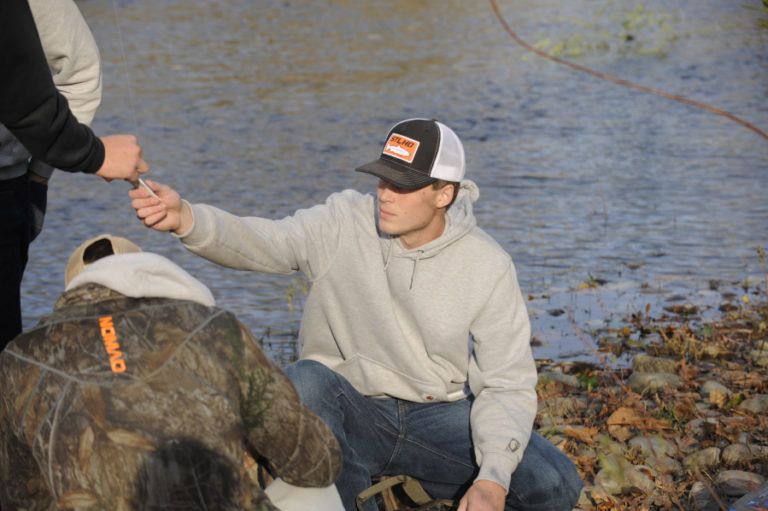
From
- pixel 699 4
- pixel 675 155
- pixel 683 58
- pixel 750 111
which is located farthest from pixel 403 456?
pixel 699 4

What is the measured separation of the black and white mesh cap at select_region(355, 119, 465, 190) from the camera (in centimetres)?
372

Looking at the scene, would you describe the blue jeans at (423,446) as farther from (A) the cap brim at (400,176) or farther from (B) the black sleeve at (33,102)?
(B) the black sleeve at (33,102)

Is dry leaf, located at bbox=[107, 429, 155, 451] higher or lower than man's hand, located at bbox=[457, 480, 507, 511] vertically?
higher

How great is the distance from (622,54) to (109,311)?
53.8 feet

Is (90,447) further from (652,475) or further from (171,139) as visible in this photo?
(171,139)

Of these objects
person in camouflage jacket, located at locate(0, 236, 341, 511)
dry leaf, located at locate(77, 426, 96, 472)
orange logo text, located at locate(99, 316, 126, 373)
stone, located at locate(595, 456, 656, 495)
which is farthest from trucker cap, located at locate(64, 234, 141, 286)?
stone, located at locate(595, 456, 656, 495)

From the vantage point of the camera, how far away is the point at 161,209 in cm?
328

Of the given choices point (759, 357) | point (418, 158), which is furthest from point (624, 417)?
point (418, 158)

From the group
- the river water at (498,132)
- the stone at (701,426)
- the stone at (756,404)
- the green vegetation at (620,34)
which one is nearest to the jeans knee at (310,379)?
the river water at (498,132)

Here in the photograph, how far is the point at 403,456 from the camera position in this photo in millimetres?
3828

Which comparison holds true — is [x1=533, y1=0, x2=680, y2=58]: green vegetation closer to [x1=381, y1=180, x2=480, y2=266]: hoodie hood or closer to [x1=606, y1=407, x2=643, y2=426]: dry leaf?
[x1=606, y1=407, x2=643, y2=426]: dry leaf

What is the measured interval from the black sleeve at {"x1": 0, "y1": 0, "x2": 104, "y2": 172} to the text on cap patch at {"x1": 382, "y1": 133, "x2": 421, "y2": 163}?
3.49 feet

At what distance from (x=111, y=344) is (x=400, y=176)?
160cm

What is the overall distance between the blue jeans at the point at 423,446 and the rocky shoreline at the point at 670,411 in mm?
224
